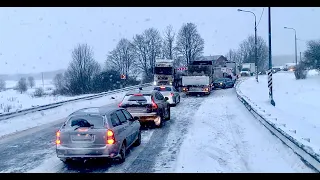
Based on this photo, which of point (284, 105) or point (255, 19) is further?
point (255, 19)

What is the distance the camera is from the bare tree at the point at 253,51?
13301cm

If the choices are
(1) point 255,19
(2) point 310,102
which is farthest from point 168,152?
(1) point 255,19

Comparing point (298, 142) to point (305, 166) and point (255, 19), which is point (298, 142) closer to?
point (305, 166)

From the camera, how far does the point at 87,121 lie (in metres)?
9.39

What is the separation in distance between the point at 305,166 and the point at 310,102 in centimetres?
2456

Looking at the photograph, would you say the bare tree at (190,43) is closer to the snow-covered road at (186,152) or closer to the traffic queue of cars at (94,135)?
the snow-covered road at (186,152)

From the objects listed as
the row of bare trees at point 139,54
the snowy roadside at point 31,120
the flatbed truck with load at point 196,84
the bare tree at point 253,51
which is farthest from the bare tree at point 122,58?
the snowy roadside at point 31,120

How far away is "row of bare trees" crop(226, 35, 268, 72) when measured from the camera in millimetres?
133387

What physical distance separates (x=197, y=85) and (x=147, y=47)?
62.8 metres

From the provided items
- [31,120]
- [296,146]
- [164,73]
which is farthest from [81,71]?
[296,146]

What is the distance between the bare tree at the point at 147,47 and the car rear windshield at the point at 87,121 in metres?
85.0

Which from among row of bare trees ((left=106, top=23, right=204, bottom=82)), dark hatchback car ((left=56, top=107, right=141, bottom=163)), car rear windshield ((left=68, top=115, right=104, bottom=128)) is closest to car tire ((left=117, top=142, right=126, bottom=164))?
dark hatchback car ((left=56, top=107, right=141, bottom=163))

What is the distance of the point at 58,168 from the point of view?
9094mm
